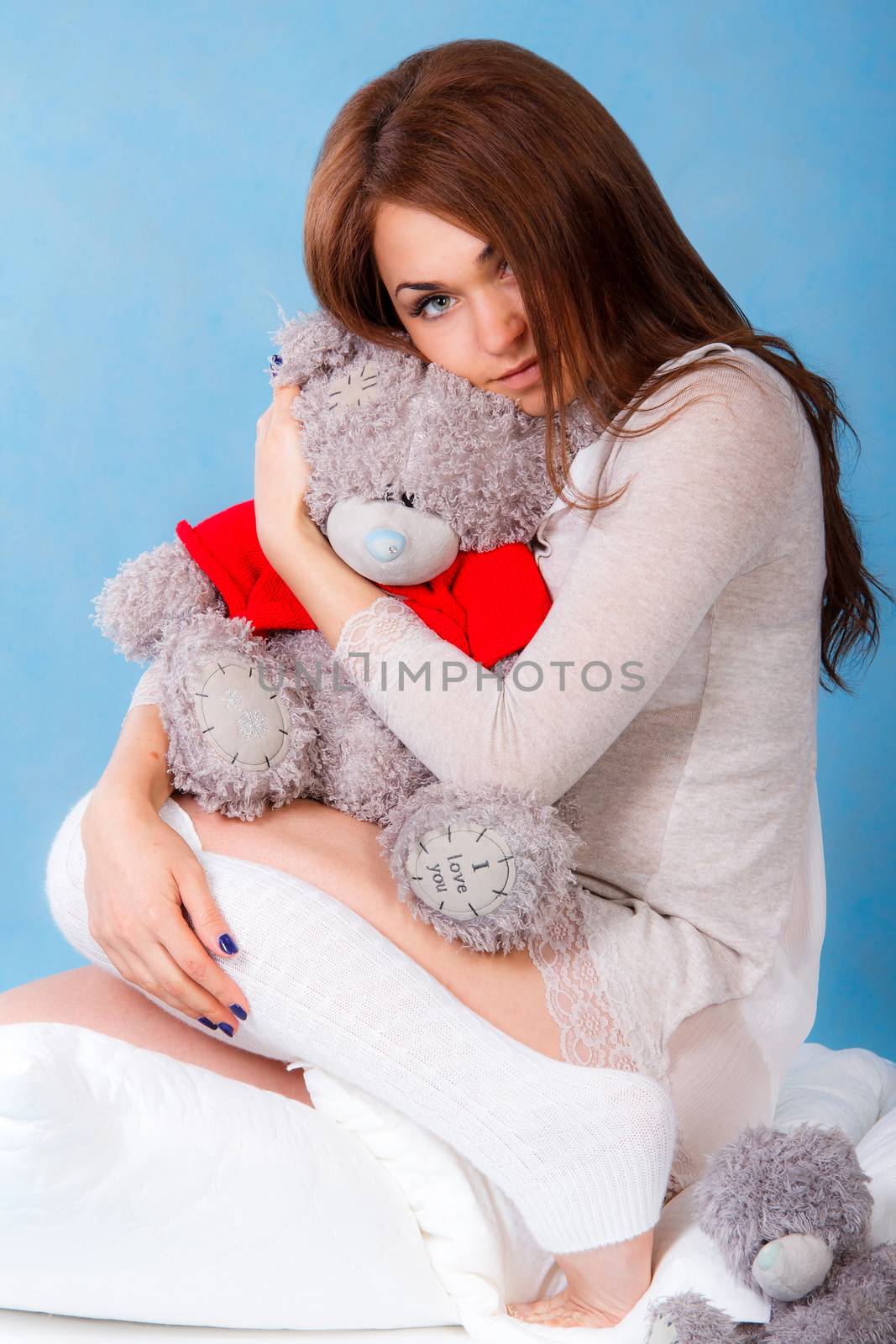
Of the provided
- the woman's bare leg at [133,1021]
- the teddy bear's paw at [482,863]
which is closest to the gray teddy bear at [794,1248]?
the teddy bear's paw at [482,863]

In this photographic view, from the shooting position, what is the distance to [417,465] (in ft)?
3.78

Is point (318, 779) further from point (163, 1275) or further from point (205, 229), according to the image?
point (205, 229)

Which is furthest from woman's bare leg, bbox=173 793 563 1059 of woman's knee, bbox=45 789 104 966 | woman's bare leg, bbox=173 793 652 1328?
woman's knee, bbox=45 789 104 966

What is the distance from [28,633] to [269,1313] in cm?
163

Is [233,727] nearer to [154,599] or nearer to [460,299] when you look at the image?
[154,599]

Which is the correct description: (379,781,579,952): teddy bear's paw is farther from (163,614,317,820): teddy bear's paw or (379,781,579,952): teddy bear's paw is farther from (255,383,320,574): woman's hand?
(255,383,320,574): woman's hand

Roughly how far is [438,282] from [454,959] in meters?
0.65

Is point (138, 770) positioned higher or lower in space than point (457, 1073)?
higher

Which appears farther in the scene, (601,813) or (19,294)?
(19,294)

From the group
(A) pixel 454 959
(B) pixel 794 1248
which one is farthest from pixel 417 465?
(B) pixel 794 1248

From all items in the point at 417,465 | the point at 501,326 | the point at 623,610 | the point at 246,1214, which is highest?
the point at 501,326

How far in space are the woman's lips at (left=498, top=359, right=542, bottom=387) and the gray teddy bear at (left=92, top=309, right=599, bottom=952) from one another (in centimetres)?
3

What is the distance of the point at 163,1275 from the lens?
3.51 ft

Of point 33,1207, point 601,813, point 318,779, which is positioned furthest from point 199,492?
point 33,1207
